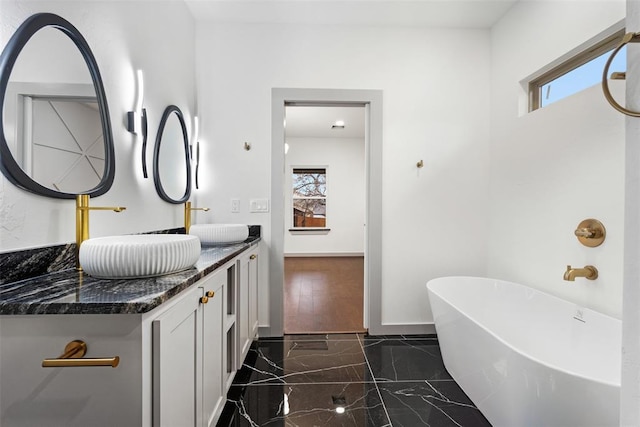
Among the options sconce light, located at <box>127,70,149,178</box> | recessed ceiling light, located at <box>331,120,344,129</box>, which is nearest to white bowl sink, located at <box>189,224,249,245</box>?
sconce light, located at <box>127,70,149,178</box>

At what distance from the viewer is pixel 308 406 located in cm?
161

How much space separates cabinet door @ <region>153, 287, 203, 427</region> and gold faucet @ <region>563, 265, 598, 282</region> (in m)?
1.89

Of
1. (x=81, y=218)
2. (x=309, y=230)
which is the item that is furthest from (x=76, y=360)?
(x=309, y=230)

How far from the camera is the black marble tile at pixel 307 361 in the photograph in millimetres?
1877

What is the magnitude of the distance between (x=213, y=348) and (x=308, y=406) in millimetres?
707

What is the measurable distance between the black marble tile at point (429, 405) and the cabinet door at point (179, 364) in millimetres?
1044

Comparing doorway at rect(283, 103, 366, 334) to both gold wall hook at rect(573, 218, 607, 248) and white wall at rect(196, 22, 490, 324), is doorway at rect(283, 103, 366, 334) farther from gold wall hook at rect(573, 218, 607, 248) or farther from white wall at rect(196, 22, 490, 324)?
gold wall hook at rect(573, 218, 607, 248)

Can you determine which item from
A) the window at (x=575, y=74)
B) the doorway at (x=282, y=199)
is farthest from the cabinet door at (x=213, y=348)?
the window at (x=575, y=74)

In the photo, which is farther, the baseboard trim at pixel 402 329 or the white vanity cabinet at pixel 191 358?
the baseboard trim at pixel 402 329

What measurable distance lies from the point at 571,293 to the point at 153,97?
9.29 ft

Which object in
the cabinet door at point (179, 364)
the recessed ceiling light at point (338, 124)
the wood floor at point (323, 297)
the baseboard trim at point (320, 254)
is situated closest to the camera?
the cabinet door at point (179, 364)

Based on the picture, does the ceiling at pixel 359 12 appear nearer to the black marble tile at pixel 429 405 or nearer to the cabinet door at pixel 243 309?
the cabinet door at pixel 243 309

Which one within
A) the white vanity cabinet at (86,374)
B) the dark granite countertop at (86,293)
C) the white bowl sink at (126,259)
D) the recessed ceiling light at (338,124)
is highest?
the recessed ceiling light at (338,124)

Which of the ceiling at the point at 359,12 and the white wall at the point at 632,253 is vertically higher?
the ceiling at the point at 359,12
